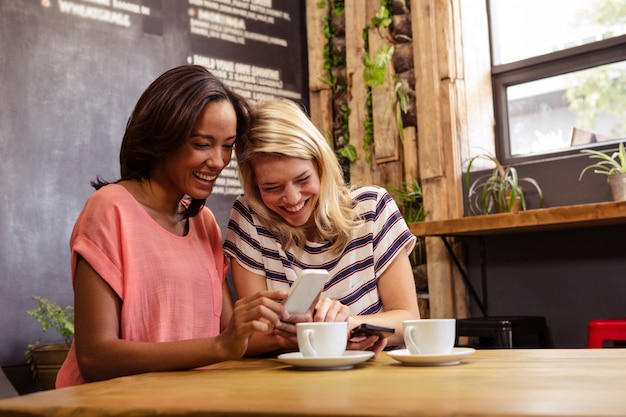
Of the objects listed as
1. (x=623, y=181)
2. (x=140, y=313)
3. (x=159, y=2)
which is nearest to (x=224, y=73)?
(x=159, y=2)

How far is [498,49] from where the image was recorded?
4.55 metres

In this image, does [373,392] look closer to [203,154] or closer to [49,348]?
[203,154]

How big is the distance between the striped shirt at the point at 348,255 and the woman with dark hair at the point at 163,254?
15 cm

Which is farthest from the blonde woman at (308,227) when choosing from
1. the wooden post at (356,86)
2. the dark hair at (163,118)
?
the wooden post at (356,86)

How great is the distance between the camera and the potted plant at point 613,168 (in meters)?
3.48

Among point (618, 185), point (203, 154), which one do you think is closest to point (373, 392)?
point (203, 154)

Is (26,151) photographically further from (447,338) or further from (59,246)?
(447,338)

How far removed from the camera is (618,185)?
3.49 m

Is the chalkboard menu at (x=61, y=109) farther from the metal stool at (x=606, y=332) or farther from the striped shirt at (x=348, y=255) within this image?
the metal stool at (x=606, y=332)

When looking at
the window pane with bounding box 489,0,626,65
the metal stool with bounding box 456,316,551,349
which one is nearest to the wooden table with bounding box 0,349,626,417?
the metal stool with bounding box 456,316,551,349

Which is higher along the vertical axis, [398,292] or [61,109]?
[61,109]

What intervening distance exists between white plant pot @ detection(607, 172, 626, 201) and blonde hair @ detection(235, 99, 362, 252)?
170 cm

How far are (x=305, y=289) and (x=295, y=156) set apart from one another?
0.68 m

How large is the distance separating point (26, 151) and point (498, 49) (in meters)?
2.74
